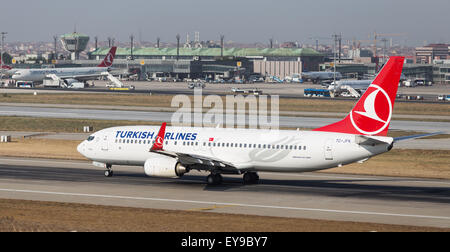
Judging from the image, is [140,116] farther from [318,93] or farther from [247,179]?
[318,93]

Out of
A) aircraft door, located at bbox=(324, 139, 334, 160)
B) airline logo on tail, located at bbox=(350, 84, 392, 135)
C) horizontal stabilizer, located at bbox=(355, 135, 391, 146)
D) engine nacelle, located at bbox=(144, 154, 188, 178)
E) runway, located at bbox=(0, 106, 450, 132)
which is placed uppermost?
airline logo on tail, located at bbox=(350, 84, 392, 135)

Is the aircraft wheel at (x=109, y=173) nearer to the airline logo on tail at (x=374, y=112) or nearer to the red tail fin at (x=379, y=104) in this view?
the red tail fin at (x=379, y=104)

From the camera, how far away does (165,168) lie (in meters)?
50.5

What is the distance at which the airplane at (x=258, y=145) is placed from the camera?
157 ft

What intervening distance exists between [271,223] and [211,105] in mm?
97613

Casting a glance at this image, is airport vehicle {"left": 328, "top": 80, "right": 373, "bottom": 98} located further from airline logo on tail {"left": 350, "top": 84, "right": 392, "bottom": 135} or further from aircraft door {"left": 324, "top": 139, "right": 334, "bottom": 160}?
aircraft door {"left": 324, "top": 139, "right": 334, "bottom": 160}

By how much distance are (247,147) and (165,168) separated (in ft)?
20.6

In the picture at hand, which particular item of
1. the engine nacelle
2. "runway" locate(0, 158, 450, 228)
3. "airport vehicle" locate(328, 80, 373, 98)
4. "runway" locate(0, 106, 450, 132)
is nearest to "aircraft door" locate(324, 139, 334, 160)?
"runway" locate(0, 158, 450, 228)

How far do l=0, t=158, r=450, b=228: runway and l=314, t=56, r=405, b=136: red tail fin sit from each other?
4.60 metres

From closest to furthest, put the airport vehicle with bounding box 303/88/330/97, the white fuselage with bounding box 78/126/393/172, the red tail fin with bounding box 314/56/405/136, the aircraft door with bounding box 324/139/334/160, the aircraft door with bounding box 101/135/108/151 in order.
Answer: the red tail fin with bounding box 314/56/405/136 → the white fuselage with bounding box 78/126/393/172 → the aircraft door with bounding box 324/139/334/160 → the aircraft door with bounding box 101/135/108/151 → the airport vehicle with bounding box 303/88/330/97

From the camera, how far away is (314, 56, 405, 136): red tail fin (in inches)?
1863

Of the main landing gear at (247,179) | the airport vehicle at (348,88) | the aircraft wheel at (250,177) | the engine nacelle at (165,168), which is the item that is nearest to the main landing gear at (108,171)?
the engine nacelle at (165,168)
